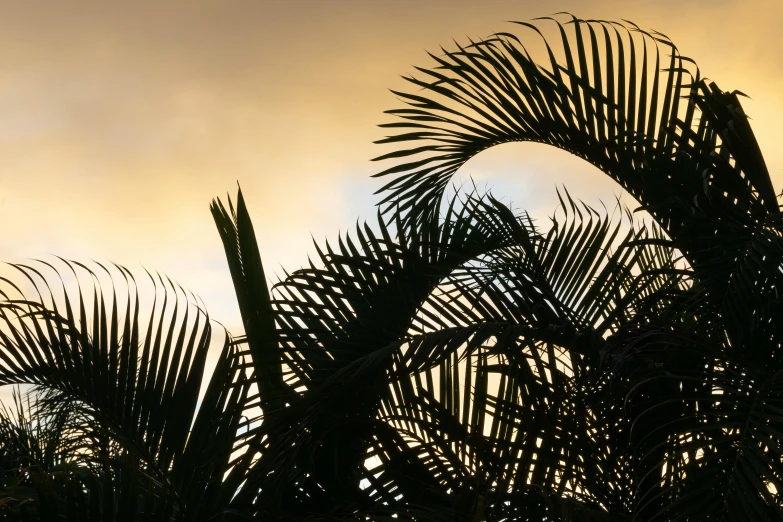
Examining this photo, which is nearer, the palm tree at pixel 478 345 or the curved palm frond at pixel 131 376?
the palm tree at pixel 478 345

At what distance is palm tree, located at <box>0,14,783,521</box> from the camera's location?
1.75 meters

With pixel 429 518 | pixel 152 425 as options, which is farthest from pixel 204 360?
pixel 429 518

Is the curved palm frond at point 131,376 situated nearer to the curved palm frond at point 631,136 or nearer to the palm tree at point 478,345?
the palm tree at point 478,345

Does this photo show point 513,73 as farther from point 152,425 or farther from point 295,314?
point 152,425

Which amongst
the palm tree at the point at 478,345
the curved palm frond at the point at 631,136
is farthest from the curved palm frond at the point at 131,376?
the curved palm frond at the point at 631,136

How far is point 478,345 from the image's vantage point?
71.7 inches

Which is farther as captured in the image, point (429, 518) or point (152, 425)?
point (152, 425)

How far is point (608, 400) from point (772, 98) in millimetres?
1193

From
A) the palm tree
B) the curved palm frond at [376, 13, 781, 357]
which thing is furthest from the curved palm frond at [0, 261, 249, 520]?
the curved palm frond at [376, 13, 781, 357]

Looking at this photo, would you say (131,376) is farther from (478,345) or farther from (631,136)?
(631,136)

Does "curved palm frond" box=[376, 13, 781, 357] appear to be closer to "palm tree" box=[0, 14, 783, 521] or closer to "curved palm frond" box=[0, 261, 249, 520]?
"palm tree" box=[0, 14, 783, 521]

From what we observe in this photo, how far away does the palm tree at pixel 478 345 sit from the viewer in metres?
1.75

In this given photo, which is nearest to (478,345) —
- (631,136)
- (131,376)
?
(631,136)

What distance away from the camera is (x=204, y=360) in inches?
88.6
